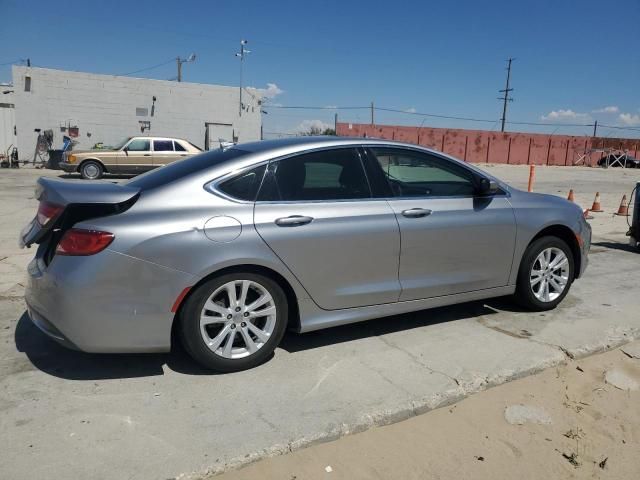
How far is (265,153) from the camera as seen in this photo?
3.77 m

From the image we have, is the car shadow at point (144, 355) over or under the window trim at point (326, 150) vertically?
under

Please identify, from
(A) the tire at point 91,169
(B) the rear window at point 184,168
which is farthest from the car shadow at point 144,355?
(A) the tire at point 91,169

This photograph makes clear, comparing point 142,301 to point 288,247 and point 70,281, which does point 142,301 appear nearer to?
point 70,281

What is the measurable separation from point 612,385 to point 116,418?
3193 mm

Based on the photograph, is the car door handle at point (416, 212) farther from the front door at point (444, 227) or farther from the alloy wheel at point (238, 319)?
the alloy wheel at point (238, 319)

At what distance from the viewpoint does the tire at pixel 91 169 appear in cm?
1884

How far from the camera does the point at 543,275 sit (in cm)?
489

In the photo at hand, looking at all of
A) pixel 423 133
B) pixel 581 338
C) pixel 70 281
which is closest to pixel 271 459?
pixel 70 281

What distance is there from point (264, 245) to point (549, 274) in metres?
2.87

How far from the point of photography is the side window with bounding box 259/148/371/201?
372 centimetres

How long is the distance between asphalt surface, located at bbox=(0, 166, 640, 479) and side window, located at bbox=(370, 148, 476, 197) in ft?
3.76

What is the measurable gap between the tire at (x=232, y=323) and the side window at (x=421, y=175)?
133 centimetres

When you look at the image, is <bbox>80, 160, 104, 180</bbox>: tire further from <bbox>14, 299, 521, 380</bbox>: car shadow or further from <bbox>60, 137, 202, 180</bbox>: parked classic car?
<bbox>14, 299, 521, 380</bbox>: car shadow

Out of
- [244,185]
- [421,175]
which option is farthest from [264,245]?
[421,175]
